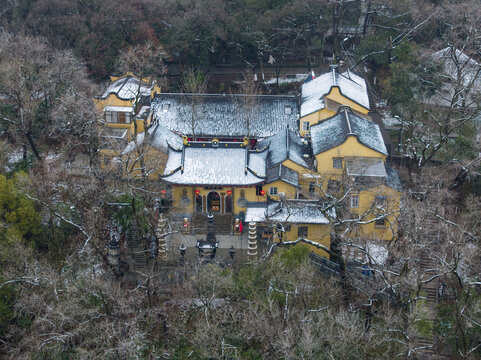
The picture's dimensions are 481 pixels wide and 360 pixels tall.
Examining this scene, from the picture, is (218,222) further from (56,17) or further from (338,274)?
(56,17)

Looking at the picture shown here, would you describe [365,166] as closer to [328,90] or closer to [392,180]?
[392,180]

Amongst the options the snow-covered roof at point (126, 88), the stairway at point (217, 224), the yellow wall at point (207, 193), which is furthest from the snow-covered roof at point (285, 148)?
the snow-covered roof at point (126, 88)

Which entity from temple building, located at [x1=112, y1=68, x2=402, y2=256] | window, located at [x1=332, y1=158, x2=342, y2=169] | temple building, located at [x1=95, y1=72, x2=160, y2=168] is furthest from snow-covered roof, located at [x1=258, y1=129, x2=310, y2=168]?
temple building, located at [x1=95, y1=72, x2=160, y2=168]

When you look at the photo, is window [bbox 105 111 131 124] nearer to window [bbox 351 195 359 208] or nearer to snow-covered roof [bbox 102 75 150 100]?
snow-covered roof [bbox 102 75 150 100]

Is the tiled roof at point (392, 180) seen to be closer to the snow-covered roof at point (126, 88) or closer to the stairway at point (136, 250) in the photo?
the stairway at point (136, 250)

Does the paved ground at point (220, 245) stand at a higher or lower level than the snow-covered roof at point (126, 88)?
lower

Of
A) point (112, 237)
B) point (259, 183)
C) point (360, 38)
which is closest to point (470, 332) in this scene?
point (259, 183)
